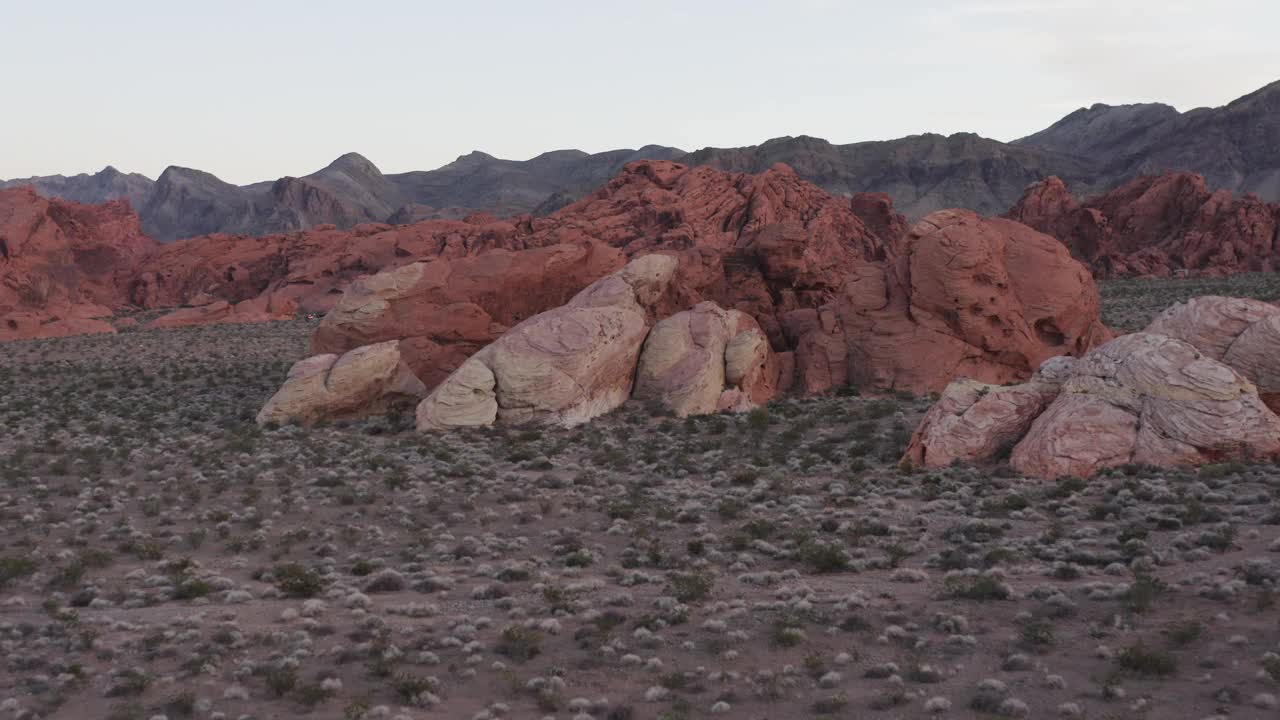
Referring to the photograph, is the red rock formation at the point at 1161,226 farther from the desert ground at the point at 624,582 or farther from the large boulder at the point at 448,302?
the desert ground at the point at 624,582

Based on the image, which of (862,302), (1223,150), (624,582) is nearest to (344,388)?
(862,302)

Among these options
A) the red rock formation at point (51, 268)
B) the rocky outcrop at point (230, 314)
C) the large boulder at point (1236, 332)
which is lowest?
the large boulder at point (1236, 332)

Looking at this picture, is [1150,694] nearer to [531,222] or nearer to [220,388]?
[220,388]

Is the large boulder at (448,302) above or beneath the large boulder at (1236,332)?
above

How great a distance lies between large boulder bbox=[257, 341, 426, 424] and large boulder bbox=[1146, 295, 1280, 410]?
19902 millimetres

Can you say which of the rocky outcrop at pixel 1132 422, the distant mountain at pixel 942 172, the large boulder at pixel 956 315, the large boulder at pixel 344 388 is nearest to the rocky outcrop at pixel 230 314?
the large boulder at pixel 344 388

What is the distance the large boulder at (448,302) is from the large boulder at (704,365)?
6.09 metres

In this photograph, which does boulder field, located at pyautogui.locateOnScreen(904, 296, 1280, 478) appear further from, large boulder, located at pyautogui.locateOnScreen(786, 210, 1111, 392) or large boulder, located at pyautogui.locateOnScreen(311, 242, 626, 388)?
large boulder, located at pyautogui.locateOnScreen(311, 242, 626, 388)

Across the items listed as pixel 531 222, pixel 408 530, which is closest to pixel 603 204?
pixel 531 222

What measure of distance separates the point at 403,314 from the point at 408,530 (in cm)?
1570

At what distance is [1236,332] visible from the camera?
22078mm

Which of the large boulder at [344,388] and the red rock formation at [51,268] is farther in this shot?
the red rock formation at [51,268]

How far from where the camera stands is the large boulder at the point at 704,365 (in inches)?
1121

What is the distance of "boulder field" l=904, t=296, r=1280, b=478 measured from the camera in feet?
62.1
